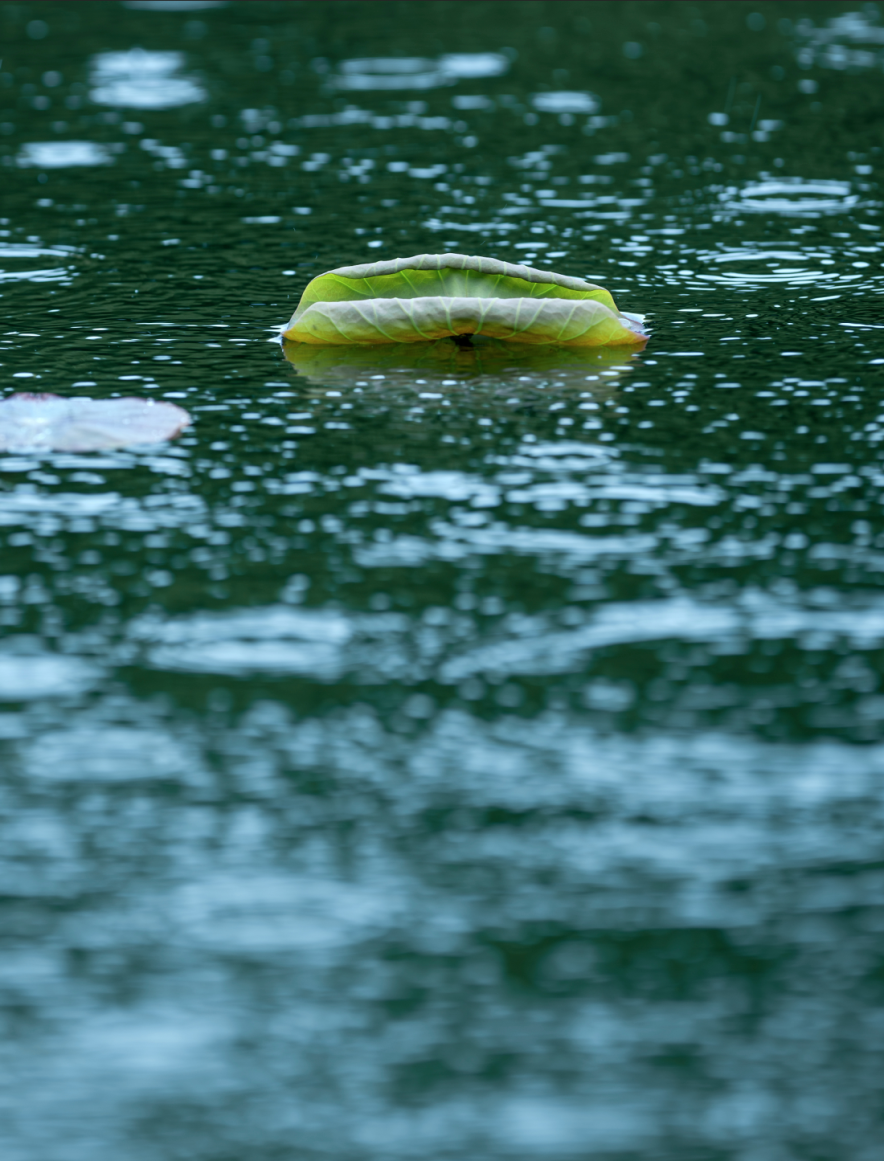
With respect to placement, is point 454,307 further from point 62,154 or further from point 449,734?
point 62,154

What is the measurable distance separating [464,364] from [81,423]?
2.45 feet

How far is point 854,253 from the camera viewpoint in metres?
3.77

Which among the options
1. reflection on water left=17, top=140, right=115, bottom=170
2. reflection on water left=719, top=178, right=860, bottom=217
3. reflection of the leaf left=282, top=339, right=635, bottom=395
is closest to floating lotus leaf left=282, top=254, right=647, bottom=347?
reflection of the leaf left=282, top=339, right=635, bottom=395

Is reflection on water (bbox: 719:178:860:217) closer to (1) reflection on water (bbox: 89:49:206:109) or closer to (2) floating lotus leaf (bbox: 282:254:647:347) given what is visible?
(2) floating lotus leaf (bbox: 282:254:647:347)

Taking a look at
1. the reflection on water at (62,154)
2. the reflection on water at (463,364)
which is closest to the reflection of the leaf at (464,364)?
the reflection on water at (463,364)

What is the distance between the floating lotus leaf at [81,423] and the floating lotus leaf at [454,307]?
1.78 ft

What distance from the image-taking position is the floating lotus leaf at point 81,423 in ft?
8.09

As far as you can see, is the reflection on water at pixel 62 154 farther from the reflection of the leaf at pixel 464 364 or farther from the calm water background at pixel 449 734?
the reflection of the leaf at pixel 464 364

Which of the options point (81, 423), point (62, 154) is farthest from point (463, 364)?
point (62, 154)

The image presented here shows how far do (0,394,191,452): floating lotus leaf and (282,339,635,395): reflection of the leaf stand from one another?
0.36 m

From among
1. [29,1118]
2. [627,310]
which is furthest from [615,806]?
[627,310]

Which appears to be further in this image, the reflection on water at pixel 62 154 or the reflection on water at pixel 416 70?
the reflection on water at pixel 416 70

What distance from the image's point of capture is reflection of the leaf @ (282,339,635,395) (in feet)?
9.21

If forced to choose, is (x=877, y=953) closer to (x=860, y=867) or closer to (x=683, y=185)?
(x=860, y=867)
